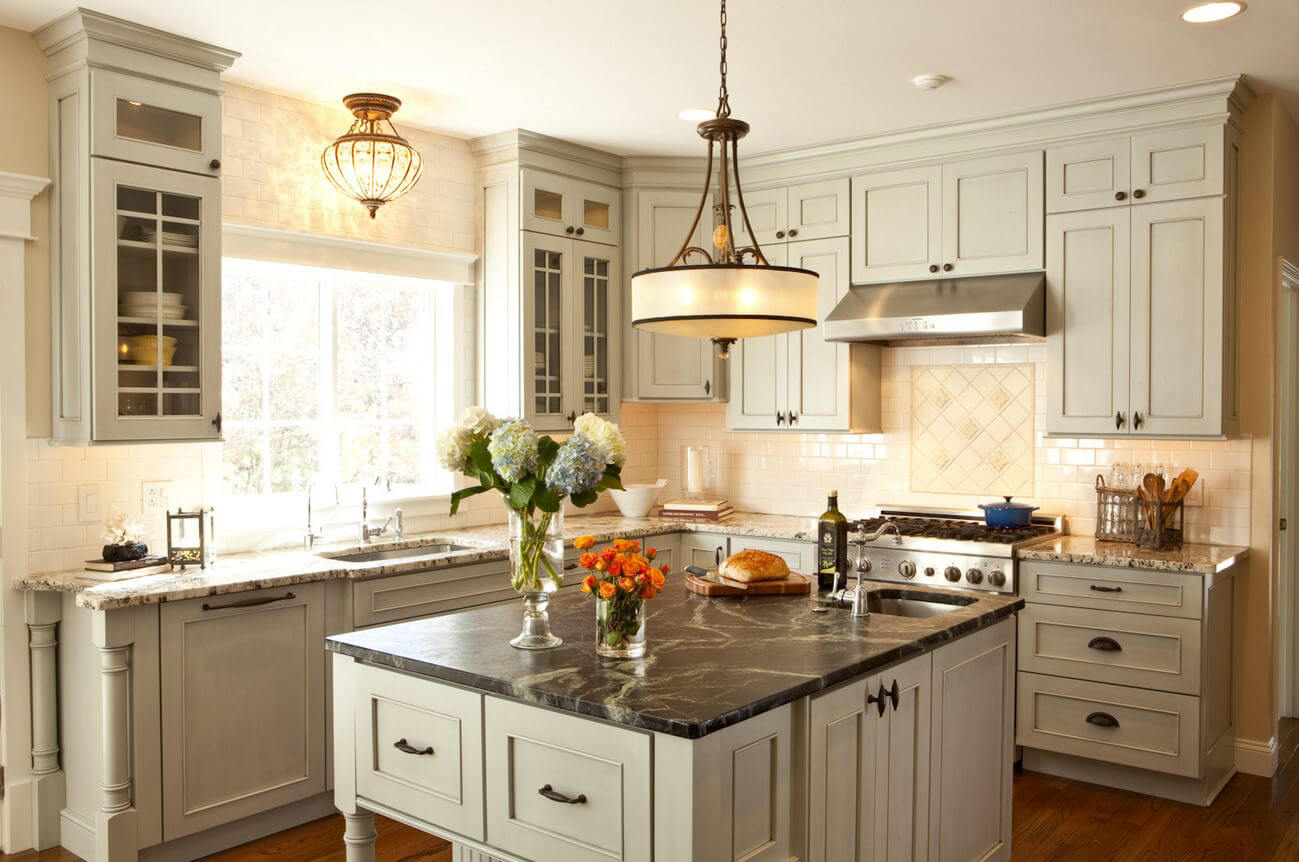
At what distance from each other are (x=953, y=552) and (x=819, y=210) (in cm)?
192

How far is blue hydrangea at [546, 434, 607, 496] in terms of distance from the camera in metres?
2.63

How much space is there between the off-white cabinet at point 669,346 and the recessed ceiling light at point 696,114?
85cm

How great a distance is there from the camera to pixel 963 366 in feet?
17.8

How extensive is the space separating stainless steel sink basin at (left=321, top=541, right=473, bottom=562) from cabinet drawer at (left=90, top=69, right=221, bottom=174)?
1656mm

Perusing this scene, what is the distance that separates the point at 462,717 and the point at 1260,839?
10.3 ft

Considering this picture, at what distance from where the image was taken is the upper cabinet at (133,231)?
12.3 ft

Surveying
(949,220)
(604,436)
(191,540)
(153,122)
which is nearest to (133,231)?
(153,122)

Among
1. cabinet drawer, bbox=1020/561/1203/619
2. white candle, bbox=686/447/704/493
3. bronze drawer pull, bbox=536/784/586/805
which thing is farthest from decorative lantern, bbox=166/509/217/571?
cabinet drawer, bbox=1020/561/1203/619

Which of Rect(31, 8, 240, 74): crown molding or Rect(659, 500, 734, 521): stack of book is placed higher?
Rect(31, 8, 240, 74): crown molding

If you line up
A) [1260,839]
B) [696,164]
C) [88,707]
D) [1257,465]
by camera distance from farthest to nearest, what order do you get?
[696,164] < [1257,465] < [1260,839] < [88,707]

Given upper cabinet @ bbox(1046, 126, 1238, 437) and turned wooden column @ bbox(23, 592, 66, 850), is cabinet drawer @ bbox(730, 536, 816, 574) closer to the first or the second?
upper cabinet @ bbox(1046, 126, 1238, 437)

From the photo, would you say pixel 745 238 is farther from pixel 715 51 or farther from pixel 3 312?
pixel 3 312

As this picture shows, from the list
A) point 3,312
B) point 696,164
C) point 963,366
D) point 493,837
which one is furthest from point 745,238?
point 493,837

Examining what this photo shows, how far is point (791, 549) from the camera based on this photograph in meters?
5.27
